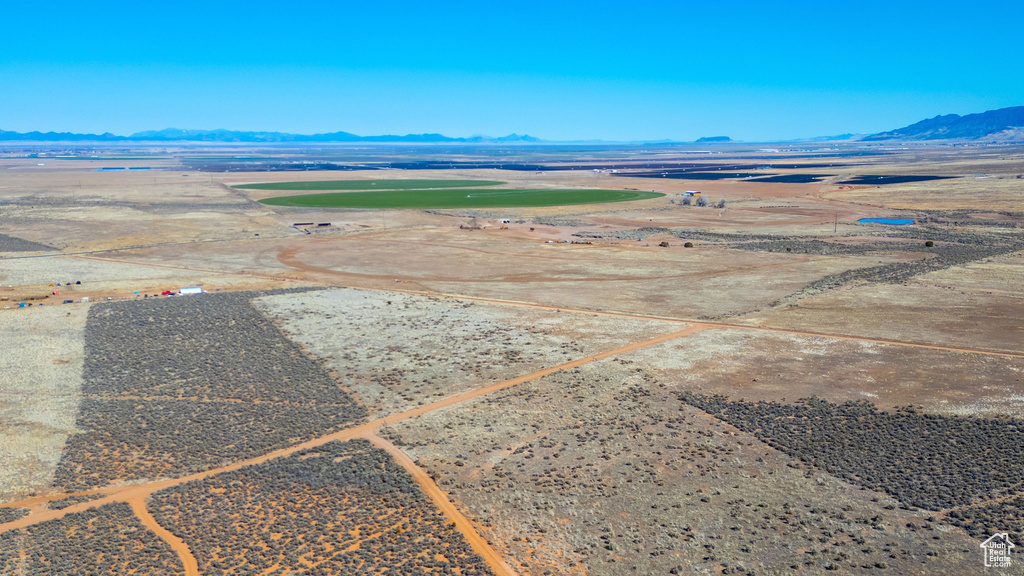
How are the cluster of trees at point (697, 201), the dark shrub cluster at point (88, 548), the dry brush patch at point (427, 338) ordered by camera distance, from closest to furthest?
the dark shrub cluster at point (88, 548) → the dry brush patch at point (427, 338) → the cluster of trees at point (697, 201)

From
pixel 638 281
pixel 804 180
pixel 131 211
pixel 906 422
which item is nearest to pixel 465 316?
pixel 638 281

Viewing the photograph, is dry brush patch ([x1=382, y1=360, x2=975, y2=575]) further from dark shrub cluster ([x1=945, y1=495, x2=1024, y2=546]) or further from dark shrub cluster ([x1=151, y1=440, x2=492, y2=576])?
dark shrub cluster ([x1=151, y1=440, x2=492, y2=576])

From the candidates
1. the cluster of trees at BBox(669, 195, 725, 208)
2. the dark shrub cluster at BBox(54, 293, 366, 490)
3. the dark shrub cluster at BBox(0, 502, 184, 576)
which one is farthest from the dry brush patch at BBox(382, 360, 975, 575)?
the cluster of trees at BBox(669, 195, 725, 208)

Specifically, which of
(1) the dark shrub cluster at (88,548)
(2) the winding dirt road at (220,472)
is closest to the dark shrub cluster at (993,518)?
(2) the winding dirt road at (220,472)

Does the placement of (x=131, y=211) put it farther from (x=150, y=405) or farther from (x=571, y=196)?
(x=150, y=405)

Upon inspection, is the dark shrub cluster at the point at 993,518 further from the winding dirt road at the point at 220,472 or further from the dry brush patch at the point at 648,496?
the winding dirt road at the point at 220,472
